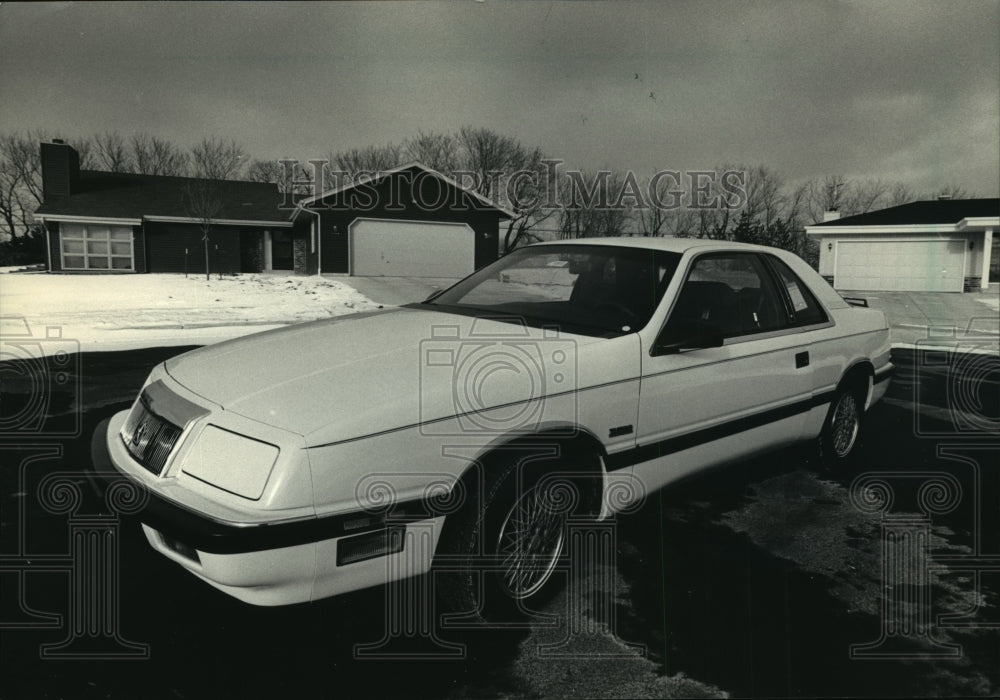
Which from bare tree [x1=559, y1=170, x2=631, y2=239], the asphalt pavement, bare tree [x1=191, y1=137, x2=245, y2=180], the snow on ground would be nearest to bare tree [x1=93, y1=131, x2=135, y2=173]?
bare tree [x1=191, y1=137, x2=245, y2=180]

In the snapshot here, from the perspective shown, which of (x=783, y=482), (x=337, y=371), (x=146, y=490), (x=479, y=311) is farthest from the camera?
(x=783, y=482)

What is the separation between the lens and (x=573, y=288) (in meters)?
3.77

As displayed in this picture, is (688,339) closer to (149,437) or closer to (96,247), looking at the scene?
(149,437)

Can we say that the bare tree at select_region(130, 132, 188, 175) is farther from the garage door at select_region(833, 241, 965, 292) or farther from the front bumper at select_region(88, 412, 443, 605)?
the front bumper at select_region(88, 412, 443, 605)

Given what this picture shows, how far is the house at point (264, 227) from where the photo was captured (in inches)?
1042

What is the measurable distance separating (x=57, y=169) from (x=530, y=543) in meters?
32.4

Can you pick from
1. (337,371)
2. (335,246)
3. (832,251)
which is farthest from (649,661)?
(832,251)

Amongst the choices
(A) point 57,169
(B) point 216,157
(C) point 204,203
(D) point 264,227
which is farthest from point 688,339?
(B) point 216,157

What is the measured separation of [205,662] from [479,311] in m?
1.97

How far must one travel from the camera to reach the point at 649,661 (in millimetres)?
2473

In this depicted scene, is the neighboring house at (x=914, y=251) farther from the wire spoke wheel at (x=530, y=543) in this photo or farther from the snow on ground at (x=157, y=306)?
the wire spoke wheel at (x=530, y=543)

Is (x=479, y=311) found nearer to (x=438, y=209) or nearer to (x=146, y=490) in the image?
(x=146, y=490)

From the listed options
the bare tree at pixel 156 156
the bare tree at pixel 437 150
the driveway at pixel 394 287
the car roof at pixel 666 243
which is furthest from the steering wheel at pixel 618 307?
the bare tree at pixel 156 156

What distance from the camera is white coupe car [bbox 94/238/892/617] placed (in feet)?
7.02
